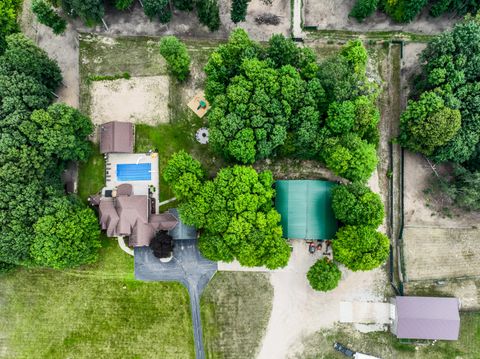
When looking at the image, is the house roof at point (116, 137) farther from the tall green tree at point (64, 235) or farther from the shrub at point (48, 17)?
the shrub at point (48, 17)

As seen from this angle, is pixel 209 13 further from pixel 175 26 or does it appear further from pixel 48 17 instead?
pixel 48 17

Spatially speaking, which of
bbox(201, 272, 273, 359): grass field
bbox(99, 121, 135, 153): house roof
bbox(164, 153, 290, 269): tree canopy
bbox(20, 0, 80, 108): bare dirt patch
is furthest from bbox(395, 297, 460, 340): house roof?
bbox(20, 0, 80, 108): bare dirt patch

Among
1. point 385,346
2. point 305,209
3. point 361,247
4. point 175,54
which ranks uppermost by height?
point 175,54

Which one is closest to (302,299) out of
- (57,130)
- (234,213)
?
(234,213)

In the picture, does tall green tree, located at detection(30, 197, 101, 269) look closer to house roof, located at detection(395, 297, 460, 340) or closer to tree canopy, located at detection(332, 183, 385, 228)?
tree canopy, located at detection(332, 183, 385, 228)

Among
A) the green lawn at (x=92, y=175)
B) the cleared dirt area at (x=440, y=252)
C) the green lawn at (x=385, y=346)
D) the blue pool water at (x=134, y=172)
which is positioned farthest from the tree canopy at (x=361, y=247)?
the green lawn at (x=92, y=175)

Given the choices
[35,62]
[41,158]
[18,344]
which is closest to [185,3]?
[35,62]
